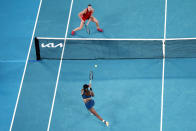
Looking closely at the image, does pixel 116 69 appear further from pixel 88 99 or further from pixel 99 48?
pixel 88 99

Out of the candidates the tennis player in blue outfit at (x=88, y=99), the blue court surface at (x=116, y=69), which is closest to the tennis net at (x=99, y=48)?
the blue court surface at (x=116, y=69)

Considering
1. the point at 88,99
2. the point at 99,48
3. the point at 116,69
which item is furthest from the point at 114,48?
the point at 88,99

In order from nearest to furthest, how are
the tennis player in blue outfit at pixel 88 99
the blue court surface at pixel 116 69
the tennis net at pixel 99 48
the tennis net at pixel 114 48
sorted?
the tennis player in blue outfit at pixel 88 99
the blue court surface at pixel 116 69
the tennis net at pixel 114 48
the tennis net at pixel 99 48

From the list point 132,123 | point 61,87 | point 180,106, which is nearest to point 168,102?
point 180,106

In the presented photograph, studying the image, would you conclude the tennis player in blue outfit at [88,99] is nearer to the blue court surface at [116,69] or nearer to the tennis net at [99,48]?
the blue court surface at [116,69]

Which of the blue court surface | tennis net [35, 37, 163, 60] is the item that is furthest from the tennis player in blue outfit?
tennis net [35, 37, 163, 60]

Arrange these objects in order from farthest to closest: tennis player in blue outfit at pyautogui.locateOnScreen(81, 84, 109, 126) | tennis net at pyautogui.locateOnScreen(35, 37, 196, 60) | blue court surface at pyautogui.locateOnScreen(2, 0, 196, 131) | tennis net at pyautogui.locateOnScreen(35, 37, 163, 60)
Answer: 1. tennis net at pyautogui.locateOnScreen(35, 37, 163, 60)
2. tennis net at pyautogui.locateOnScreen(35, 37, 196, 60)
3. blue court surface at pyautogui.locateOnScreen(2, 0, 196, 131)
4. tennis player in blue outfit at pyautogui.locateOnScreen(81, 84, 109, 126)

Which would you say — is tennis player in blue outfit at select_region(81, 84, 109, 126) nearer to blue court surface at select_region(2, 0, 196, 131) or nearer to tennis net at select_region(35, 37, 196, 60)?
blue court surface at select_region(2, 0, 196, 131)

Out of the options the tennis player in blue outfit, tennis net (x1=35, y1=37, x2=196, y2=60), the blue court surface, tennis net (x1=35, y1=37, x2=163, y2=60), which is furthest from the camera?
tennis net (x1=35, y1=37, x2=163, y2=60)
